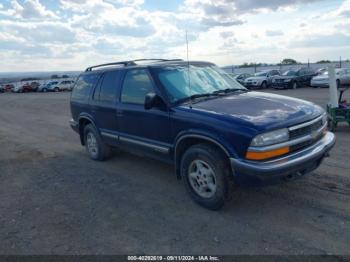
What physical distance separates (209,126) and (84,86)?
3.77m

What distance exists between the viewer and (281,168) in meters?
3.71

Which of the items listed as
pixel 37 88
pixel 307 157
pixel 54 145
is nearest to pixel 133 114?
pixel 307 157

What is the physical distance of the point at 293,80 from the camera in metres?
24.8

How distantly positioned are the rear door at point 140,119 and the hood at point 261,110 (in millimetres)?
667

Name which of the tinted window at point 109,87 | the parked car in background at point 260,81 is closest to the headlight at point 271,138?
the tinted window at point 109,87

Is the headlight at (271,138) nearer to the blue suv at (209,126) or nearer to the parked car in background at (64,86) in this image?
the blue suv at (209,126)

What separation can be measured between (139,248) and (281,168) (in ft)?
5.82

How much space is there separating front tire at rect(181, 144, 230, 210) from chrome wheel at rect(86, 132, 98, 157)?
9.33 feet

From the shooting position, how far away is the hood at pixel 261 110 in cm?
381

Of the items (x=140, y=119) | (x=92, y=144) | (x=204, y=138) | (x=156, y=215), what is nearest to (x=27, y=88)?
(x=92, y=144)

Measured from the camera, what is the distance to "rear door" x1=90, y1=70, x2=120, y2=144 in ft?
19.2

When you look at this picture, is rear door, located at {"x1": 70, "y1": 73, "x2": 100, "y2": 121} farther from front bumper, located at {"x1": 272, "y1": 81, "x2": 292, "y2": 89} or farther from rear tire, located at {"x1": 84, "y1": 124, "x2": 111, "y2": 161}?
front bumper, located at {"x1": 272, "y1": 81, "x2": 292, "y2": 89}

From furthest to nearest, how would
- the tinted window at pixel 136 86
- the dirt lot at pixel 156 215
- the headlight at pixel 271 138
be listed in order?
the tinted window at pixel 136 86 → the headlight at pixel 271 138 → the dirt lot at pixel 156 215

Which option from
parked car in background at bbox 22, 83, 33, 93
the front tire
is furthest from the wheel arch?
parked car in background at bbox 22, 83, 33, 93
